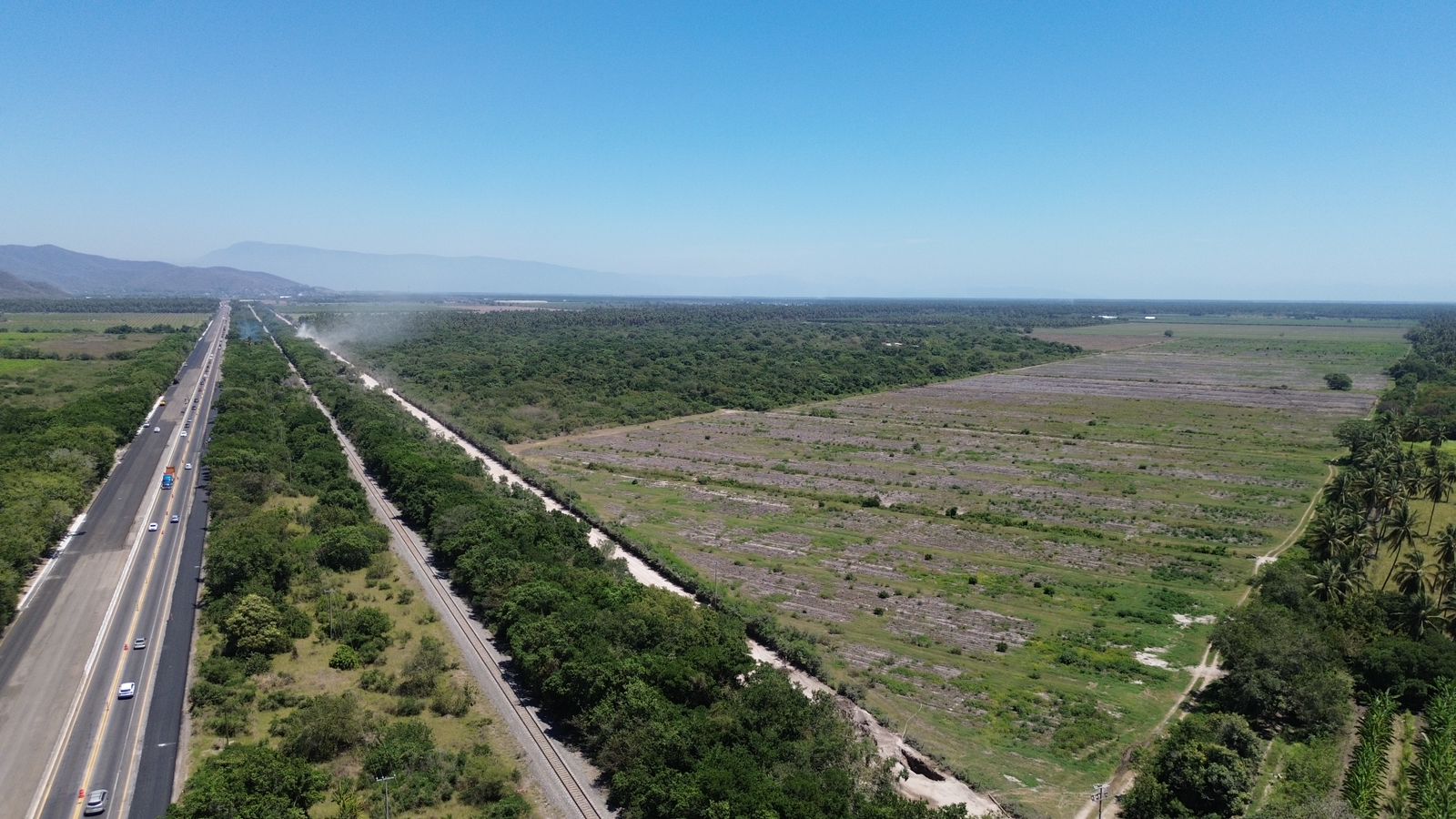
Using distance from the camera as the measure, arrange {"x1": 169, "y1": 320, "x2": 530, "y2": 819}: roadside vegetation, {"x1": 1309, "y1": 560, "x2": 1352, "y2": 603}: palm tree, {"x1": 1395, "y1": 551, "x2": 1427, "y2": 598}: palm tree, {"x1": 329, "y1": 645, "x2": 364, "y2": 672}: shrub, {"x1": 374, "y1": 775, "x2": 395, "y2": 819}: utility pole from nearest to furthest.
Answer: {"x1": 374, "y1": 775, "x2": 395, "y2": 819}: utility pole
{"x1": 169, "y1": 320, "x2": 530, "y2": 819}: roadside vegetation
{"x1": 329, "y1": 645, "x2": 364, "y2": 672}: shrub
{"x1": 1309, "y1": 560, "x2": 1352, "y2": 603}: palm tree
{"x1": 1395, "y1": 551, "x2": 1427, "y2": 598}: palm tree

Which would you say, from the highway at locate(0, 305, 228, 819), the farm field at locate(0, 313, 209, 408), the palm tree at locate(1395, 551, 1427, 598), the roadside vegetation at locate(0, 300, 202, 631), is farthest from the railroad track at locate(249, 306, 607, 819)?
the farm field at locate(0, 313, 209, 408)

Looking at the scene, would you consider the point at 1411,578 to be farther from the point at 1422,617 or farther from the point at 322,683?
the point at 322,683

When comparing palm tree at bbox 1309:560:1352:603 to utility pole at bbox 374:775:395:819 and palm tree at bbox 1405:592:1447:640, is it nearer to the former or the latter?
palm tree at bbox 1405:592:1447:640

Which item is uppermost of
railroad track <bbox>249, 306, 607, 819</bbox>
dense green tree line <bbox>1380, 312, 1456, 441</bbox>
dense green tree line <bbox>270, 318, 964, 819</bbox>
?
dense green tree line <bbox>1380, 312, 1456, 441</bbox>

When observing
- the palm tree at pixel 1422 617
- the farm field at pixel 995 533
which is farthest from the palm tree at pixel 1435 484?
the palm tree at pixel 1422 617

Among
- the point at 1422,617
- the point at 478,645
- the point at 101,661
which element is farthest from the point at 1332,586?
the point at 101,661

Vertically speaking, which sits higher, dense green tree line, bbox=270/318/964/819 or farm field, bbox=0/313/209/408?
farm field, bbox=0/313/209/408

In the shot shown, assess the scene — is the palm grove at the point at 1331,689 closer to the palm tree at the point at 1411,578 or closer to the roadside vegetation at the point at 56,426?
the palm tree at the point at 1411,578
